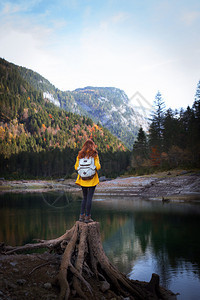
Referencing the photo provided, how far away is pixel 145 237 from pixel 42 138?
149 meters

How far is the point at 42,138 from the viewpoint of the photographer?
160 m

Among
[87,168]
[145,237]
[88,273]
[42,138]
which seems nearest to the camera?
[88,273]

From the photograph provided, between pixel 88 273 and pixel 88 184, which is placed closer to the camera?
pixel 88 273

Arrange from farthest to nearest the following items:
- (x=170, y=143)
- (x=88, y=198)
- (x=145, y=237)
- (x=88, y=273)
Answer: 1. (x=170, y=143)
2. (x=145, y=237)
3. (x=88, y=198)
4. (x=88, y=273)

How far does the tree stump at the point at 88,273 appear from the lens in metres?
5.45

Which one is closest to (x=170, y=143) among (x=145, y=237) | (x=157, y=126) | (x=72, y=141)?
(x=157, y=126)

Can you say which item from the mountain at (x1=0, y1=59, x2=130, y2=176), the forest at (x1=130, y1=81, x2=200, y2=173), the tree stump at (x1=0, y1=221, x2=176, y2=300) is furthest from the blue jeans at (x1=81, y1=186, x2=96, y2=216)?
the mountain at (x1=0, y1=59, x2=130, y2=176)

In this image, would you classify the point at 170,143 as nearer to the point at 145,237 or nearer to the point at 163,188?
the point at 163,188

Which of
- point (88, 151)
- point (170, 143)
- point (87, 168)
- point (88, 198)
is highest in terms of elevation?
point (170, 143)

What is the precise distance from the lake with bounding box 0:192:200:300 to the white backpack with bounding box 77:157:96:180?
4.80 metres

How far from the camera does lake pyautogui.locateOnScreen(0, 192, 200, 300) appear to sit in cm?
1023

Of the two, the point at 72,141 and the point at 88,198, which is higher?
the point at 72,141

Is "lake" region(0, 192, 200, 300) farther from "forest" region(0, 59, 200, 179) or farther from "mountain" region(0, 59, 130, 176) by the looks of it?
"mountain" region(0, 59, 130, 176)

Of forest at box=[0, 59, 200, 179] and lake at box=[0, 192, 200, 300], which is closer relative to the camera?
lake at box=[0, 192, 200, 300]
